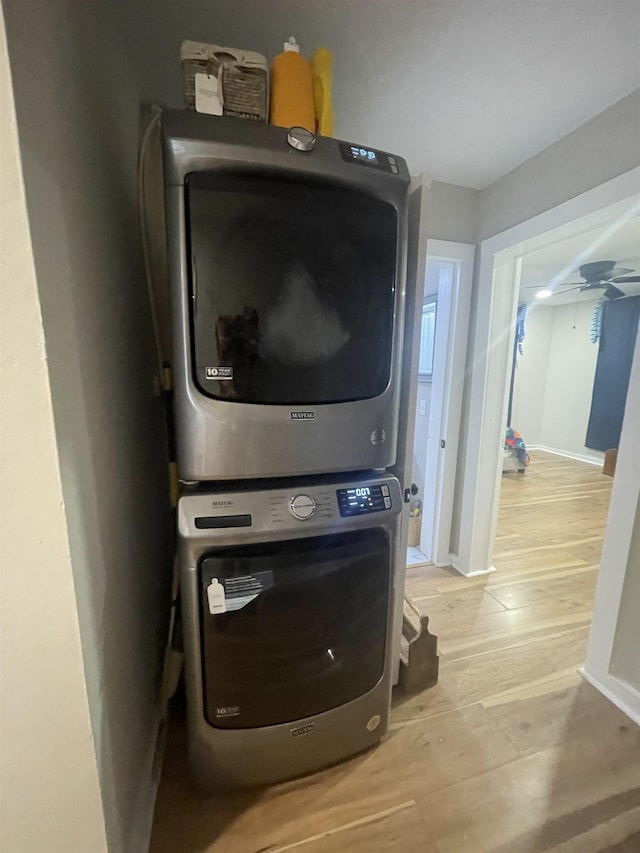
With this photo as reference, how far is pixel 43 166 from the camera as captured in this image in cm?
59

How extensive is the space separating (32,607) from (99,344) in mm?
511

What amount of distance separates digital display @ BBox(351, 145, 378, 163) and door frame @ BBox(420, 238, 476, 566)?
1.23 metres

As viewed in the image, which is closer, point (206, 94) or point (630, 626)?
point (206, 94)

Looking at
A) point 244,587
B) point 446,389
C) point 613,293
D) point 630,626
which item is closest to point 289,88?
point 244,587

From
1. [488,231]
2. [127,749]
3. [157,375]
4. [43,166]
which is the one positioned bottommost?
[127,749]

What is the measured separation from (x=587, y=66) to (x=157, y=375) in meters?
1.76

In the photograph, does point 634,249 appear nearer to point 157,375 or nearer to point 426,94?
point 426,94

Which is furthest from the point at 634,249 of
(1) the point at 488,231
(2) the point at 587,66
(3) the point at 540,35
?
(3) the point at 540,35

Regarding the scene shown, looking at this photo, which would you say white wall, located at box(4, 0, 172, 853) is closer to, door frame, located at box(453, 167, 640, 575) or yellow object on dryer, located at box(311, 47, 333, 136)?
yellow object on dryer, located at box(311, 47, 333, 136)

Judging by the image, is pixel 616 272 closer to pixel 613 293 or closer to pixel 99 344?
pixel 613 293

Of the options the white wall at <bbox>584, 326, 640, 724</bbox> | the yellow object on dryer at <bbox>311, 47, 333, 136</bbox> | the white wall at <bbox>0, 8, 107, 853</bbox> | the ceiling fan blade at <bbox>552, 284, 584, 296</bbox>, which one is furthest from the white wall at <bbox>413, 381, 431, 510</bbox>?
the ceiling fan blade at <bbox>552, 284, 584, 296</bbox>

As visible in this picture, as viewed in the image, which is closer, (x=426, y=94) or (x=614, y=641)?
(x=426, y=94)

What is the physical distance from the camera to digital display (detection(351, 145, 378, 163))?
0.94m

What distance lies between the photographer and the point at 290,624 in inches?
40.6
